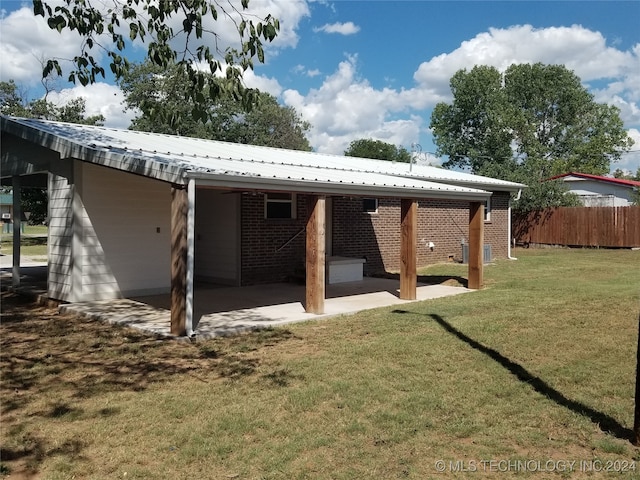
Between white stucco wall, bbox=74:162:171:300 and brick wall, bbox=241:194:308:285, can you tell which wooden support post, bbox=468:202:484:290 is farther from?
white stucco wall, bbox=74:162:171:300

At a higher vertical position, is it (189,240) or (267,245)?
(189,240)

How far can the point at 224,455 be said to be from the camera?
400 cm

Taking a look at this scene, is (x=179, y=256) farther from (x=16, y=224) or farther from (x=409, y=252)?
(x=16, y=224)

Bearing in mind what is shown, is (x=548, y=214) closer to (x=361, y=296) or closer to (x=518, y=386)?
(x=361, y=296)

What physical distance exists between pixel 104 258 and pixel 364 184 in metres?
5.06

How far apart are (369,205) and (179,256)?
31.4ft

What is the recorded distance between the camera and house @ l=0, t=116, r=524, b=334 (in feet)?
26.5

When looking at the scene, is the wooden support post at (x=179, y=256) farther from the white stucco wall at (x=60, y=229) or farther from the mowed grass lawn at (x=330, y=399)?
the white stucco wall at (x=60, y=229)

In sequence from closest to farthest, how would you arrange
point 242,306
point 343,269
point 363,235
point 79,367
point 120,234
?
point 79,367, point 242,306, point 120,234, point 343,269, point 363,235

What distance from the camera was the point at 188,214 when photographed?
743 centimetres

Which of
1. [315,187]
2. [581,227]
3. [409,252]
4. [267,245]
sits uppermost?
[315,187]

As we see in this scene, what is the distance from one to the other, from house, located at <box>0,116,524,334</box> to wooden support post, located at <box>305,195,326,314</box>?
0.06 feet

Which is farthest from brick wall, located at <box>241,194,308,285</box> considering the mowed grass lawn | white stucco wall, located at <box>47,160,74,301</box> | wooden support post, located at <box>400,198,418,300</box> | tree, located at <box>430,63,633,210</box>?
tree, located at <box>430,63,633,210</box>

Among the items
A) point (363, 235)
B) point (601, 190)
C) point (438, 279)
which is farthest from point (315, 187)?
point (601, 190)
